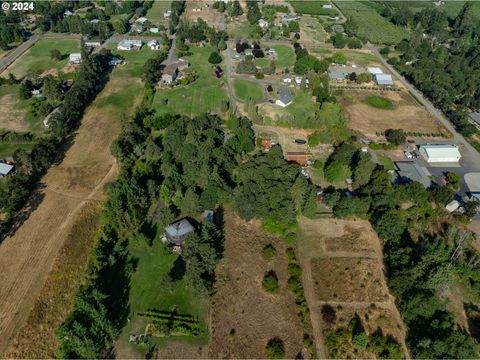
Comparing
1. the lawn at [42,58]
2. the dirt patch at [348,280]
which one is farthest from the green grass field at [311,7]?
the dirt patch at [348,280]

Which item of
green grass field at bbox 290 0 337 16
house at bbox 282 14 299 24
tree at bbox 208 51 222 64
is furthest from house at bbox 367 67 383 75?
green grass field at bbox 290 0 337 16

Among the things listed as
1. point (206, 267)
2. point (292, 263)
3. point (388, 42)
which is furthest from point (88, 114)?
point (388, 42)

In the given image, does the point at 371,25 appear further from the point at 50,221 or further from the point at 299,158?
the point at 50,221

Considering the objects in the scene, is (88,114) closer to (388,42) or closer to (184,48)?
(184,48)

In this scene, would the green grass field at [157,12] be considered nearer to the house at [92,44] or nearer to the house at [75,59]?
the house at [92,44]

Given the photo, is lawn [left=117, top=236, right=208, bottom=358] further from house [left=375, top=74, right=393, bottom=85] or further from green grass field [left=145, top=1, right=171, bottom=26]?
green grass field [left=145, top=1, right=171, bottom=26]

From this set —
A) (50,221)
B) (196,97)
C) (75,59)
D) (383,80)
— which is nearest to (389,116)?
(383,80)

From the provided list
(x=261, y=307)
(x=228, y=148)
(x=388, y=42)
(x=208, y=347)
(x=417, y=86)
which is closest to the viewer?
(x=208, y=347)
